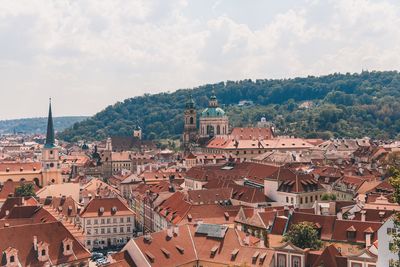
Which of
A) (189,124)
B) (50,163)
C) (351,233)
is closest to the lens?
(351,233)

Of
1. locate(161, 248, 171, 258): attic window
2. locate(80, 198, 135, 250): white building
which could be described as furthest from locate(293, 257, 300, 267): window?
Result: locate(80, 198, 135, 250): white building

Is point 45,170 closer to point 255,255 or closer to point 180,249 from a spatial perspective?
point 180,249

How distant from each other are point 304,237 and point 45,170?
74395 mm

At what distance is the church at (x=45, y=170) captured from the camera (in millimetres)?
116938

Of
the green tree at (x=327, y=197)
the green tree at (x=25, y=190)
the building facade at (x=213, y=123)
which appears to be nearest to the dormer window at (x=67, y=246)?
the green tree at (x=327, y=197)

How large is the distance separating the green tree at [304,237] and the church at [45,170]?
72.6 meters

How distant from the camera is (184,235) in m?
54.8

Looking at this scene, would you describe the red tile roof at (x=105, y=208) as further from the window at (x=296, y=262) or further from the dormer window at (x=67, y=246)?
the window at (x=296, y=262)

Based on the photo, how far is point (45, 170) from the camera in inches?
4596

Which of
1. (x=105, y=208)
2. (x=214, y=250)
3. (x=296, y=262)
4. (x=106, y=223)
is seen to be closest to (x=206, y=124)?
(x=105, y=208)

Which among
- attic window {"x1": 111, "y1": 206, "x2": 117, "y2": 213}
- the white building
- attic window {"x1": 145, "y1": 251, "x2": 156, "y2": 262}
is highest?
attic window {"x1": 145, "y1": 251, "x2": 156, "y2": 262}

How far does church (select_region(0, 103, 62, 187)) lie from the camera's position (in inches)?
4604

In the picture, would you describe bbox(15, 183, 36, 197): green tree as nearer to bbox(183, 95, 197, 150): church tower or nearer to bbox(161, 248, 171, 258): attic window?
bbox(161, 248, 171, 258): attic window

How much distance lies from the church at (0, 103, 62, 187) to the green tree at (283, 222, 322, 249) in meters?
72.6
